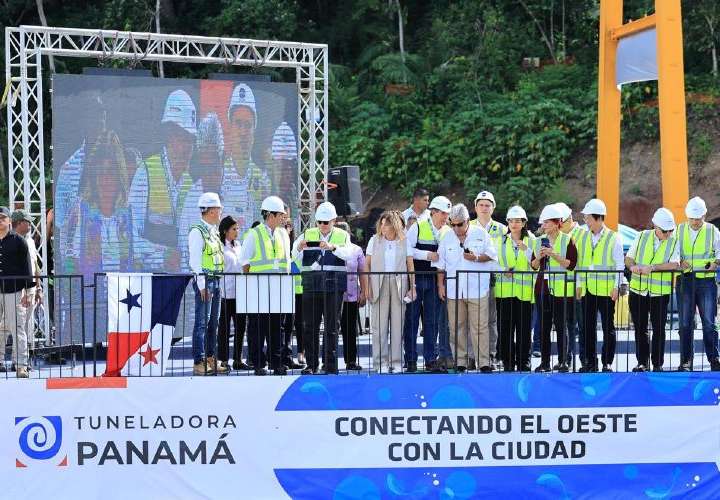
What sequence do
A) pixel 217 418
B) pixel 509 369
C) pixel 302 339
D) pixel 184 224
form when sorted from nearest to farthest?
1. pixel 217 418
2. pixel 509 369
3. pixel 302 339
4. pixel 184 224

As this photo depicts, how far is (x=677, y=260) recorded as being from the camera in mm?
10359

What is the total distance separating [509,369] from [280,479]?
2209 millimetres

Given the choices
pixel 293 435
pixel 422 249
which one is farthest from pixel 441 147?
pixel 293 435

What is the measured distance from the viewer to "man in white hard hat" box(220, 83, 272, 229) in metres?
13.7

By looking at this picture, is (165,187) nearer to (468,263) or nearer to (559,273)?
(468,263)

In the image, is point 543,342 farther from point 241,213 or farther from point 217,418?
point 241,213

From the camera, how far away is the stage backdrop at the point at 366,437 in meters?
9.16

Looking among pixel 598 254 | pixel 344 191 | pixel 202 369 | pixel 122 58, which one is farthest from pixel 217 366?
pixel 344 191

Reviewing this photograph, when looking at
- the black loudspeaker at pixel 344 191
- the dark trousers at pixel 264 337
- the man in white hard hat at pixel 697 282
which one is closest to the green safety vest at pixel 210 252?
the dark trousers at pixel 264 337

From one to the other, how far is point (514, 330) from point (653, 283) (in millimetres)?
1305

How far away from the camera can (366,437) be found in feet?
30.6

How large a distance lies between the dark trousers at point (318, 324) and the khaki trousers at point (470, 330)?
1018 millimetres

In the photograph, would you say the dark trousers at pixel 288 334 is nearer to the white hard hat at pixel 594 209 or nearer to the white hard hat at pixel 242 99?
the white hard hat at pixel 594 209

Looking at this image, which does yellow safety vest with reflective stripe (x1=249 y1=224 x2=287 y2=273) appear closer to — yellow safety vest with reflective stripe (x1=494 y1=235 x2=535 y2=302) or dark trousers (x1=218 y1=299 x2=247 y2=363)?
dark trousers (x1=218 y1=299 x2=247 y2=363)
